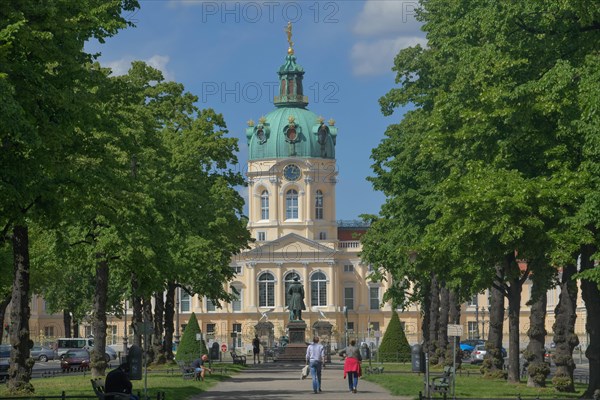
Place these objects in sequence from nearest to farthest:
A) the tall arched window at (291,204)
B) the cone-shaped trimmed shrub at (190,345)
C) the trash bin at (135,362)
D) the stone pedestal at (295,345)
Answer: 1. the trash bin at (135,362)
2. the cone-shaped trimmed shrub at (190,345)
3. the stone pedestal at (295,345)
4. the tall arched window at (291,204)

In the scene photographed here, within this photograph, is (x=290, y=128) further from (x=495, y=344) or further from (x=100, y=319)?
(x=100, y=319)

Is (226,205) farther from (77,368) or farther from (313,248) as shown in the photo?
(313,248)

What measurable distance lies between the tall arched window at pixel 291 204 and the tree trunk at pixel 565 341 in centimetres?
12509

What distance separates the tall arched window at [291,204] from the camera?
169500mm

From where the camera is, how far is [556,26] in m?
34.7

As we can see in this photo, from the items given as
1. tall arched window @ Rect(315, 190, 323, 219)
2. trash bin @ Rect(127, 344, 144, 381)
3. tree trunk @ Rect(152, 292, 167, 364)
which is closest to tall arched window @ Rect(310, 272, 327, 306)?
tall arched window @ Rect(315, 190, 323, 219)

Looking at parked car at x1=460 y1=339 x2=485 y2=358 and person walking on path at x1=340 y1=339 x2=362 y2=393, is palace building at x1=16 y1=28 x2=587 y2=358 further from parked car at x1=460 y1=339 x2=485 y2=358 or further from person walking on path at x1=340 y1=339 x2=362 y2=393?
person walking on path at x1=340 y1=339 x2=362 y2=393

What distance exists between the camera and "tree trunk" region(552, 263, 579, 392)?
4066 centimetres

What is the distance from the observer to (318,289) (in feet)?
545

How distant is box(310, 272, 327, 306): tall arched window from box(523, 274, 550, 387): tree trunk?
118 m

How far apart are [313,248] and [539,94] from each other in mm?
131075

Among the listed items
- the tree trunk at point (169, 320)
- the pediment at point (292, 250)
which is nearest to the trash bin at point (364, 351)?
the tree trunk at point (169, 320)

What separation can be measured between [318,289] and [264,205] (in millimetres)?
12413

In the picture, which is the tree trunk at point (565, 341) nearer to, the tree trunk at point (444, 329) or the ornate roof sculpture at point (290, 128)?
the tree trunk at point (444, 329)
